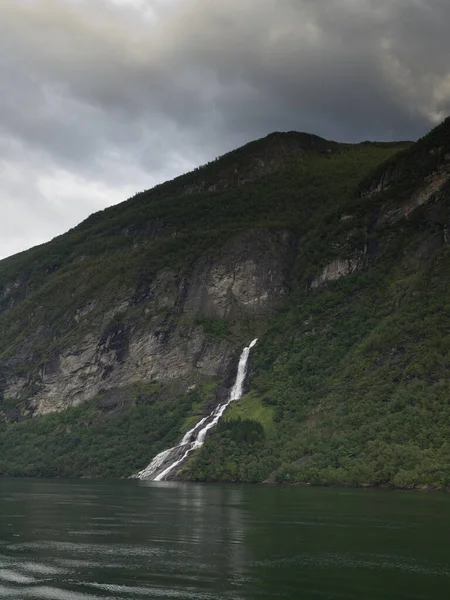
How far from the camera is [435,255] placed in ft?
654

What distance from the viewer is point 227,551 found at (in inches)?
2068

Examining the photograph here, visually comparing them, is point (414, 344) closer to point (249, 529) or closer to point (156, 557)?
point (249, 529)

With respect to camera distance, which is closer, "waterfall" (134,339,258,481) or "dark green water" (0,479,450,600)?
"dark green water" (0,479,450,600)

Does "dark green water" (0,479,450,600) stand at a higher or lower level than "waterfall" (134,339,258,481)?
lower

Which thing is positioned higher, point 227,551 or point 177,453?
point 177,453

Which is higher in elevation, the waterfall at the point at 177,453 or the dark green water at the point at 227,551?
the waterfall at the point at 177,453

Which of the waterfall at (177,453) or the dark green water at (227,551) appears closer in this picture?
the dark green water at (227,551)

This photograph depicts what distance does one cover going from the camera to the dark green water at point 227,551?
131ft

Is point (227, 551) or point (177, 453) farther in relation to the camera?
Answer: point (177, 453)

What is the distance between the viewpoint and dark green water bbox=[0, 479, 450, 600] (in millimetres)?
40031

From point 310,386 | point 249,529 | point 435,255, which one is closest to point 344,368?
point 310,386

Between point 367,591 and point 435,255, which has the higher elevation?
point 435,255

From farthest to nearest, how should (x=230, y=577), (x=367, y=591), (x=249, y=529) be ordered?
(x=249, y=529), (x=230, y=577), (x=367, y=591)

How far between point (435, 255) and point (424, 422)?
2940 inches
